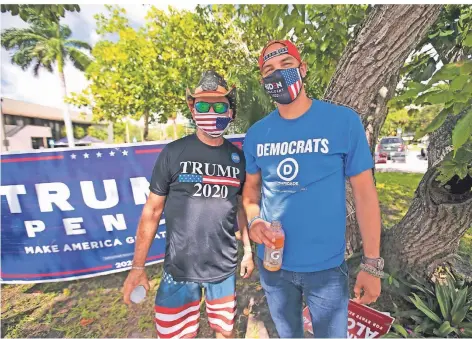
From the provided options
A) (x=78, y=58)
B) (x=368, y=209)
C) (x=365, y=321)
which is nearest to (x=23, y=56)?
(x=78, y=58)

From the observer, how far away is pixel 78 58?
28844 mm

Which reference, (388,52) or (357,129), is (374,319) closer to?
(357,129)

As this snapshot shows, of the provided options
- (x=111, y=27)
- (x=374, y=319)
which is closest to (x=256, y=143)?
(x=374, y=319)

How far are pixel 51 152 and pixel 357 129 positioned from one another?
12.0 ft

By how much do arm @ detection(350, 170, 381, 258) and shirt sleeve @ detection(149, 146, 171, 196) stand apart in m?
1.42

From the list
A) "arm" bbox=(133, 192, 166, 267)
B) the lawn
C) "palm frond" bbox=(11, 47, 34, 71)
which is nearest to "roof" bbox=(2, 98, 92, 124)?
"palm frond" bbox=(11, 47, 34, 71)

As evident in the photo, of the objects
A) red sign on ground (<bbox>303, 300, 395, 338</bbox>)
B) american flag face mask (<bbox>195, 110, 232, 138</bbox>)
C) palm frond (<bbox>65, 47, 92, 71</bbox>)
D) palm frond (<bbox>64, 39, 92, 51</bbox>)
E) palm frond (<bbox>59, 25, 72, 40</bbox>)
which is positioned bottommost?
red sign on ground (<bbox>303, 300, 395, 338</bbox>)

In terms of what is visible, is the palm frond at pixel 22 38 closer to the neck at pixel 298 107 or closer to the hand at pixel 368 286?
the neck at pixel 298 107

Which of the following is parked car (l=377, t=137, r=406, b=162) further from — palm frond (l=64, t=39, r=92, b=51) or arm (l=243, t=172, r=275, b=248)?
palm frond (l=64, t=39, r=92, b=51)

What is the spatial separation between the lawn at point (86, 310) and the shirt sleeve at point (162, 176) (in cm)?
194

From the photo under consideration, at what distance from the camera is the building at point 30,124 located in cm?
3056

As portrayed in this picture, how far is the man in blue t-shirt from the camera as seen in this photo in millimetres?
1790

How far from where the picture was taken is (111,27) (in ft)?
55.4

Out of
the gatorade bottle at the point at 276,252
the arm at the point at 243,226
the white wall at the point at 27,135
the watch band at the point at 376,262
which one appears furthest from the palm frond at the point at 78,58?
the watch band at the point at 376,262
